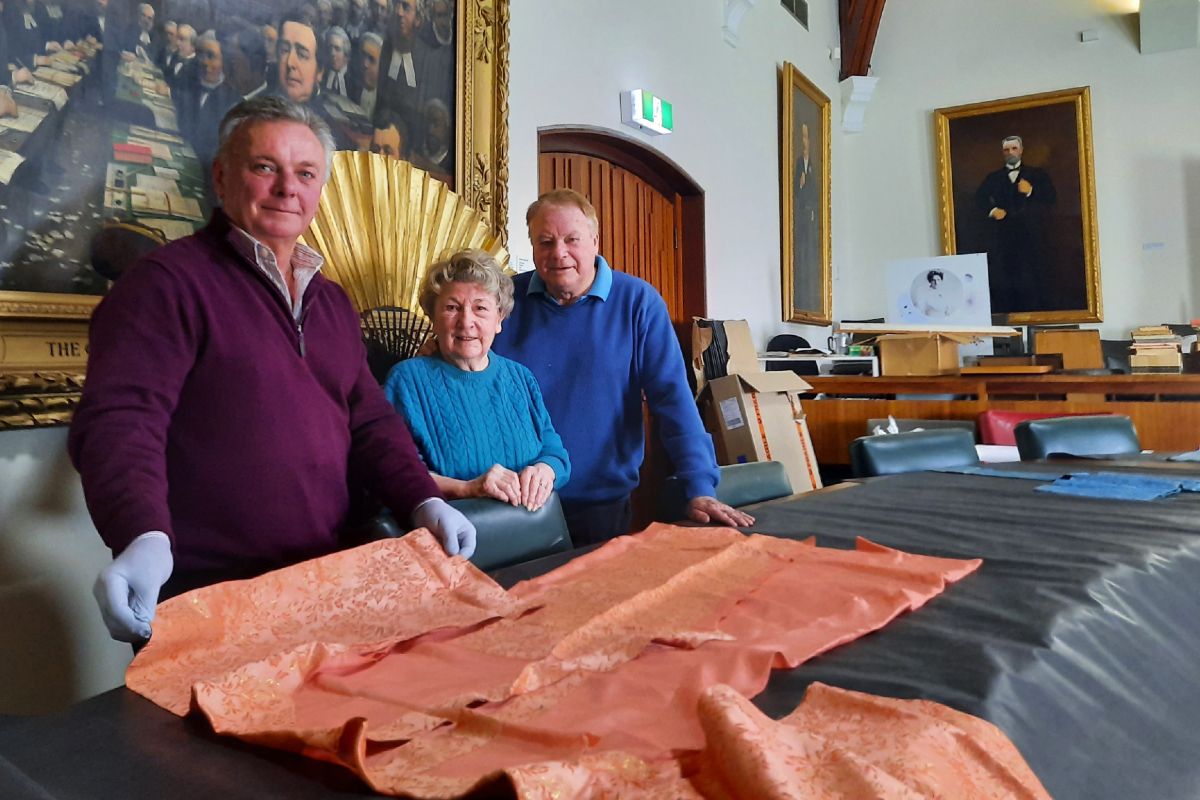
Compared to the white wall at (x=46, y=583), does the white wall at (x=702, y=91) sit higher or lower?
higher

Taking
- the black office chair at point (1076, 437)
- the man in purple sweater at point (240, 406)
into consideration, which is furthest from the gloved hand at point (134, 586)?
the black office chair at point (1076, 437)

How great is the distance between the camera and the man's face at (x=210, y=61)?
2.09 meters

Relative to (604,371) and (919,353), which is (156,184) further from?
(919,353)

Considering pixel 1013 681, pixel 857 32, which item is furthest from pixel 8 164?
pixel 857 32

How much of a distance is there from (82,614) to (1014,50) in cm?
741

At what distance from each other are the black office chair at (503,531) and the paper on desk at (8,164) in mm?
1062

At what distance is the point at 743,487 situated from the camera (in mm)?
2174

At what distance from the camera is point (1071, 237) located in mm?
6527

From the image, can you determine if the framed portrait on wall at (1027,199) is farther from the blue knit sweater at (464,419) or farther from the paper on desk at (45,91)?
the paper on desk at (45,91)

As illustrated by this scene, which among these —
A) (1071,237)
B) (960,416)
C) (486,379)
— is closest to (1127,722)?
(486,379)

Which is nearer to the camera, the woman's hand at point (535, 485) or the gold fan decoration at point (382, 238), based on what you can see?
the woman's hand at point (535, 485)

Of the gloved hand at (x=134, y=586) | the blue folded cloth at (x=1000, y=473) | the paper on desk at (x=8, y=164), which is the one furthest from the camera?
the blue folded cloth at (x=1000, y=473)

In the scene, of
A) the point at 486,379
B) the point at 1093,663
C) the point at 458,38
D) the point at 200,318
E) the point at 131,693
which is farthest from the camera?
the point at 458,38

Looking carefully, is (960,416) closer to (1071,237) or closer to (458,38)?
(458,38)
